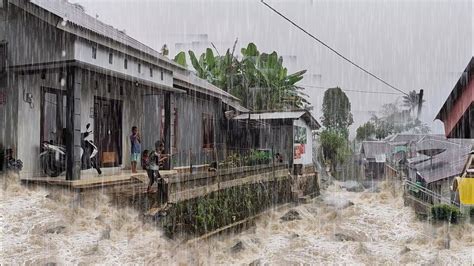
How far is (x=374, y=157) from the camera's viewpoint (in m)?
22.8

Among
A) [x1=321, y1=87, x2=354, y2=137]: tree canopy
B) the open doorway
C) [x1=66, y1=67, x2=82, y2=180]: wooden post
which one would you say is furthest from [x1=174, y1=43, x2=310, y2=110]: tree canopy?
[x1=321, y1=87, x2=354, y2=137]: tree canopy

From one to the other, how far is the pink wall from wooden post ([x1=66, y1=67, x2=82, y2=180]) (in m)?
5.57

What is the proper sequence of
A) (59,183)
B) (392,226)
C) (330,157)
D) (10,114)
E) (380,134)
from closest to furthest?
(59,183)
(10,114)
(392,226)
(330,157)
(380,134)

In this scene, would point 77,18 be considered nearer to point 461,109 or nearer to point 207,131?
point 207,131

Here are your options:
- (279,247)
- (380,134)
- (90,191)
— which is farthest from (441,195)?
(380,134)

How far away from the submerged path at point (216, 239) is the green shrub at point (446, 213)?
17 centimetres

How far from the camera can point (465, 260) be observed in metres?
7.78

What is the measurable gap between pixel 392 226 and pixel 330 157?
11443 millimetres

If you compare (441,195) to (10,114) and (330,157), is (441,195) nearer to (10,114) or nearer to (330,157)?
(10,114)

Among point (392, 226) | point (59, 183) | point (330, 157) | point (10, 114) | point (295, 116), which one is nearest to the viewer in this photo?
point (59, 183)

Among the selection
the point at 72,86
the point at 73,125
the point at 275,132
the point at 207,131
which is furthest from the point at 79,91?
the point at 275,132

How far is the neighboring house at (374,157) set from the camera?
2020cm

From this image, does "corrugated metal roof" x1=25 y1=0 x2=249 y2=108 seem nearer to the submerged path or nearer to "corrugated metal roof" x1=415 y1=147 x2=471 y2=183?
the submerged path

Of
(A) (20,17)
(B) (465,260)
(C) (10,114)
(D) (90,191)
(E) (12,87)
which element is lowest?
(B) (465,260)
